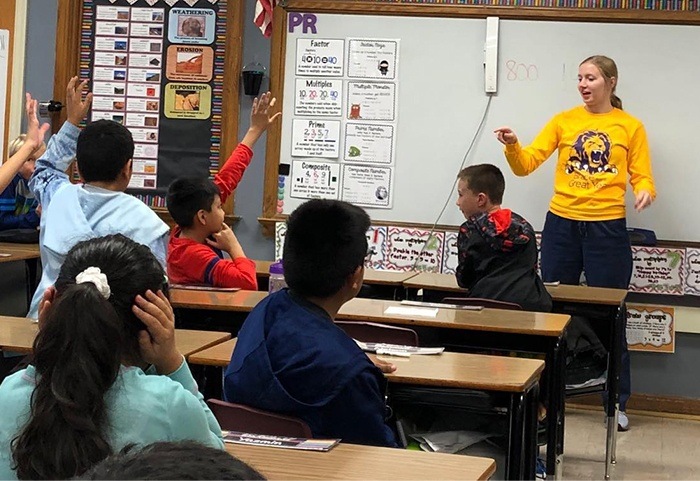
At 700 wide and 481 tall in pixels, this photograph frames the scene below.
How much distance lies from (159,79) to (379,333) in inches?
134

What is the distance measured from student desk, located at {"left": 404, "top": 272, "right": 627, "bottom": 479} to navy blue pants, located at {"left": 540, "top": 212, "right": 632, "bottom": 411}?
2.33 ft

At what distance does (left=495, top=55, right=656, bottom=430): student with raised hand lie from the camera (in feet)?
16.8

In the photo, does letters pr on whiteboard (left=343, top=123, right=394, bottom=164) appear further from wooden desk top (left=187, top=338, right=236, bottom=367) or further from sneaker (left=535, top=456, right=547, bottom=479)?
wooden desk top (left=187, top=338, right=236, bottom=367)

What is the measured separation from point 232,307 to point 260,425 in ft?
4.60

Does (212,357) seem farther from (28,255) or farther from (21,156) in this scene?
(28,255)

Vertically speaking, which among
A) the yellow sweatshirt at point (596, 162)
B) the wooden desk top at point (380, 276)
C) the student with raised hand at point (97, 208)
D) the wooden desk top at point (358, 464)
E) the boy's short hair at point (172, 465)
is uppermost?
the yellow sweatshirt at point (596, 162)

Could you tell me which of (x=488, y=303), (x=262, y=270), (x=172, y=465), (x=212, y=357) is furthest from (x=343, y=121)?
(x=172, y=465)

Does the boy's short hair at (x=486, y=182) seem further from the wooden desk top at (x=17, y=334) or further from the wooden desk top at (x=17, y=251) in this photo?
the wooden desk top at (x=17, y=251)

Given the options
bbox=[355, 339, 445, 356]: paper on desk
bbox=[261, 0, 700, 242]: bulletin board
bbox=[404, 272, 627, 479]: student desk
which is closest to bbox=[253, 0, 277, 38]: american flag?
bbox=[261, 0, 700, 242]: bulletin board

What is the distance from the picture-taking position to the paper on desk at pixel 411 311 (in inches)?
135

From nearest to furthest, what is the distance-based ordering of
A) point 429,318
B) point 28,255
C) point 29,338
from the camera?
point 29,338
point 429,318
point 28,255

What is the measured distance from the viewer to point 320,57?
5.74 meters

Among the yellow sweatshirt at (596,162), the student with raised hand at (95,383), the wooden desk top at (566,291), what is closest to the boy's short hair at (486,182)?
the wooden desk top at (566,291)

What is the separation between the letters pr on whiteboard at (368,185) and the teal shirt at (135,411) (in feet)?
13.6
